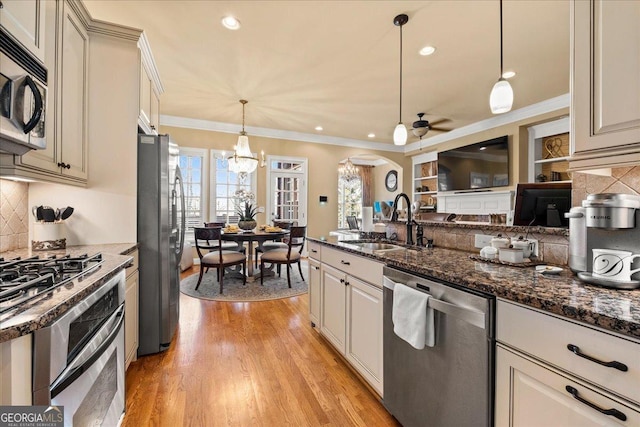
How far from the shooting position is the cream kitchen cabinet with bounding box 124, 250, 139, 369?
1.89 metres

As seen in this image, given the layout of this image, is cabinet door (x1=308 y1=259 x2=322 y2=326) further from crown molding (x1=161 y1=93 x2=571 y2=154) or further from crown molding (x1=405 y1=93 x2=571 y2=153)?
crown molding (x1=405 y1=93 x2=571 y2=153)

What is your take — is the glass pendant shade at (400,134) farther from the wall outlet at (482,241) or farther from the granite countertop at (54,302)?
the granite countertop at (54,302)

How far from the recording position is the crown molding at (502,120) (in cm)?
440

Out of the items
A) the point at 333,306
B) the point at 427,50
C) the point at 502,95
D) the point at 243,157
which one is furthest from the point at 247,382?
the point at 427,50

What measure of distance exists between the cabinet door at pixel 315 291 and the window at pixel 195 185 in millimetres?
3828

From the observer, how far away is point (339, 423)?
154 cm

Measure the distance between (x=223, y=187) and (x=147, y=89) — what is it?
3292 mm

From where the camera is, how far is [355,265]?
1.91 metres

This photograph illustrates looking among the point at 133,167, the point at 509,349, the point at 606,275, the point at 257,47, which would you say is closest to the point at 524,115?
the point at 257,47

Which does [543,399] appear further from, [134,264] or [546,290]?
[134,264]

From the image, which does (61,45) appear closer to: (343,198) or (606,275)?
(606,275)

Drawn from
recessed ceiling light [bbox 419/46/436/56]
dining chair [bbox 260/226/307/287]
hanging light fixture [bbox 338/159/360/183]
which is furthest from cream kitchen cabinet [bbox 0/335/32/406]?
hanging light fixture [bbox 338/159/360/183]

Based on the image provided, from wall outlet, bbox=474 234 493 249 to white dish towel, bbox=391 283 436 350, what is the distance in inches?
27.6

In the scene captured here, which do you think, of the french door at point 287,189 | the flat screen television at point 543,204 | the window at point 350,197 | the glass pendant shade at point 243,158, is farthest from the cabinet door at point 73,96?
the window at point 350,197
